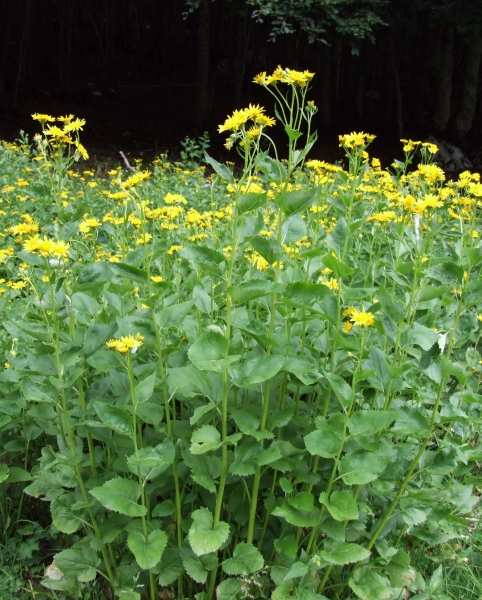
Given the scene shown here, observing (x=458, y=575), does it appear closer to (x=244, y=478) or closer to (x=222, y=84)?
(x=244, y=478)

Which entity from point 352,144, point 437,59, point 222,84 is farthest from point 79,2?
point 352,144

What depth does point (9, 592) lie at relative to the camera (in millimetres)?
1896

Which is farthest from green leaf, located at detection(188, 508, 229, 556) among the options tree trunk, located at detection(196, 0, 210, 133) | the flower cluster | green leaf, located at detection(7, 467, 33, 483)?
tree trunk, located at detection(196, 0, 210, 133)

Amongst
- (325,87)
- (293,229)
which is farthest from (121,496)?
(325,87)

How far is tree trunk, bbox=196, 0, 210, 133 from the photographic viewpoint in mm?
11633

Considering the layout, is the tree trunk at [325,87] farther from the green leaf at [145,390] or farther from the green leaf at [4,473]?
the green leaf at [145,390]

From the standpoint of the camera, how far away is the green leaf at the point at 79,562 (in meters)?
1.76

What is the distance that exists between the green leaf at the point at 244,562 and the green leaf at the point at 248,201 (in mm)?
925

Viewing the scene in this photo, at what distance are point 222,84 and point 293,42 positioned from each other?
3.61 metres

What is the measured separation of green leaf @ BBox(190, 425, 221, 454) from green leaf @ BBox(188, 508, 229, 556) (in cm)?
21

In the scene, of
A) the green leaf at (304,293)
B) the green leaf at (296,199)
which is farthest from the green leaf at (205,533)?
the green leaf at (296,199)

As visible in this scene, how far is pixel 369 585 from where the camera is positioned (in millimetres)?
1704

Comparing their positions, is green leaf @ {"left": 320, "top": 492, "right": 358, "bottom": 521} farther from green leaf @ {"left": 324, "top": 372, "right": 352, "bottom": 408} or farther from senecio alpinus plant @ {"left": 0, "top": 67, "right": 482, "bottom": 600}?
green leaf @ {"left": 324, "top": 372, "right": 352, "bottom": 408}

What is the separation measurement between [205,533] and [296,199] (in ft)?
2.94
